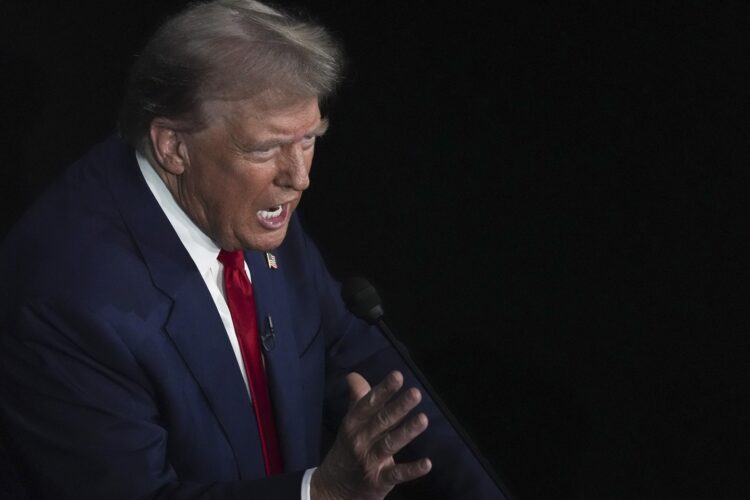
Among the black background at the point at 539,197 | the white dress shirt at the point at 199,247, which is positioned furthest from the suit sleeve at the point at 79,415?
the black background at the point at 539,197

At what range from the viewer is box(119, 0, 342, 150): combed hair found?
2086mm

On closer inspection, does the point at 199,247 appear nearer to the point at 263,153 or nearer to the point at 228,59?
the point at 263,153

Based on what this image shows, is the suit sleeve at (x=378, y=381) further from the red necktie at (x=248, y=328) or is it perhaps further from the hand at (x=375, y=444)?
the hand at (x=375, y=444)

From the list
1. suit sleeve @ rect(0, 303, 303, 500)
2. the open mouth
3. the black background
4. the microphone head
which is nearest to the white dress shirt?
the open mouth

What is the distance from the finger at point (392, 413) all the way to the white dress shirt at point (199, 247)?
0.43 metres

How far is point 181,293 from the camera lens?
223 centimetres

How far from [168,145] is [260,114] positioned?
0.18 m

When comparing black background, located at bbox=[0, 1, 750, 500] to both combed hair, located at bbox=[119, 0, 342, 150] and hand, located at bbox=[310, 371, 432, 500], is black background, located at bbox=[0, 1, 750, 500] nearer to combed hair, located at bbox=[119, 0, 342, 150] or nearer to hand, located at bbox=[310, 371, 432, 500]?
combed hair, located at bbox=[119, 0, 342, 150]

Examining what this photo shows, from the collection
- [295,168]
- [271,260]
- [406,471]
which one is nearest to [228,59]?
[295,168]

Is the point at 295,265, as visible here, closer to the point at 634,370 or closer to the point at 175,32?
the point at 175,32

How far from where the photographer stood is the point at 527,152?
9.18 feet

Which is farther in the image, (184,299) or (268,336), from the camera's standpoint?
(268,336)

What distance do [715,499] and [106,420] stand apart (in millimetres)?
1385

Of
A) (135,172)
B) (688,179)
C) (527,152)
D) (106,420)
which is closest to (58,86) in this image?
(135,172)
